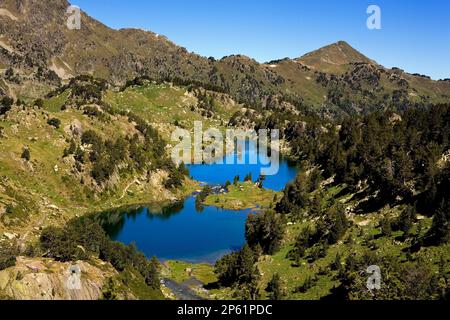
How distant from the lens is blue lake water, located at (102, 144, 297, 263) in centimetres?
10356

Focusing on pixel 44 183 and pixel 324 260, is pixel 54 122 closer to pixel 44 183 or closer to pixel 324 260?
pixel 44 183

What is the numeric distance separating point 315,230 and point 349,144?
273 feet

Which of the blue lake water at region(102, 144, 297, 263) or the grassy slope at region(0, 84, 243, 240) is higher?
the grassy slope at region(0, 84, 243, 240)

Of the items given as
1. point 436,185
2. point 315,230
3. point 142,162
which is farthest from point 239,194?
point 436,185

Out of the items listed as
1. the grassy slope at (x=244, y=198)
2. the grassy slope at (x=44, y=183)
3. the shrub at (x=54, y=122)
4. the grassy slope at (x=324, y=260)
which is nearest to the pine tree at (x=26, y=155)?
the grassy slope at (x=44, y=183)

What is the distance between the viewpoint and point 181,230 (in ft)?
396

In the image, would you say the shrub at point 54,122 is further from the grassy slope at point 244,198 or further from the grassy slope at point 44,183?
the grassy slope at point 244,198

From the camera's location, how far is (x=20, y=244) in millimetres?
84562

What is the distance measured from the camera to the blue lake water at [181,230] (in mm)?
103562

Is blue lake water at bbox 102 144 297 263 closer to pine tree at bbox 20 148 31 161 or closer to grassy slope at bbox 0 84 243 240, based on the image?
grassy slope at bbox 0 84 243 240

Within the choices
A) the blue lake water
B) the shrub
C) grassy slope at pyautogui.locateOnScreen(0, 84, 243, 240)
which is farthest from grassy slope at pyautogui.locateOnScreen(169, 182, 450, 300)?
the shrub
